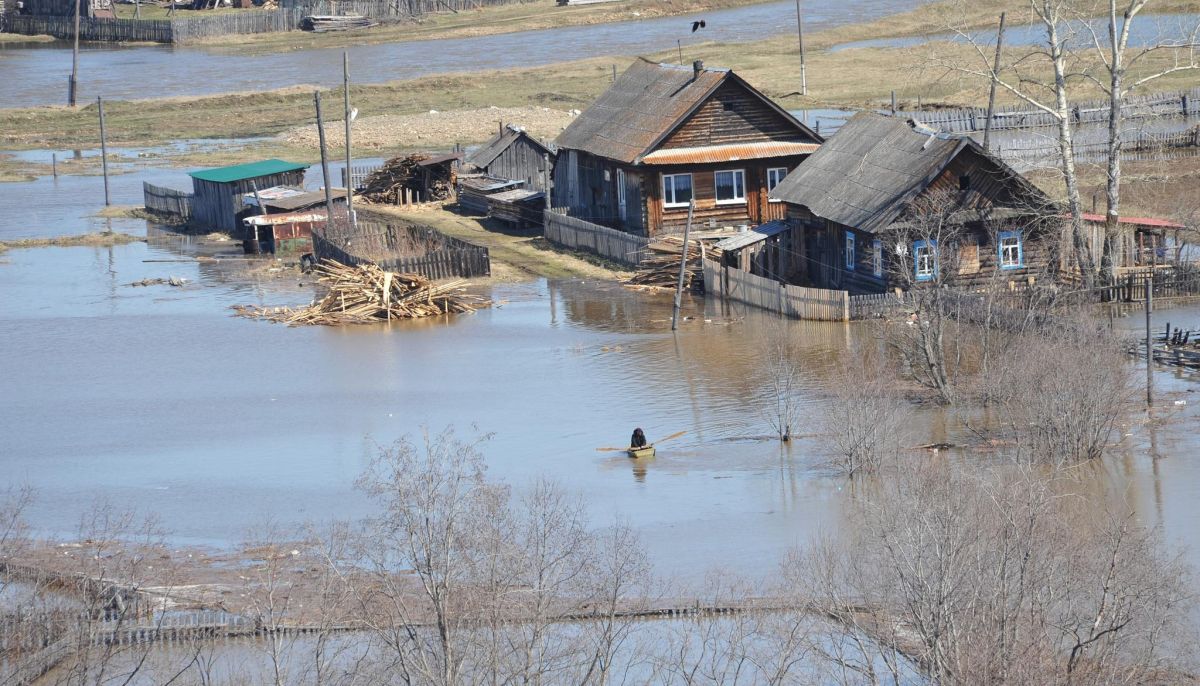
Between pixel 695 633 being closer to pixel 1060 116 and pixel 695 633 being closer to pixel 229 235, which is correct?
pixel 1060 116

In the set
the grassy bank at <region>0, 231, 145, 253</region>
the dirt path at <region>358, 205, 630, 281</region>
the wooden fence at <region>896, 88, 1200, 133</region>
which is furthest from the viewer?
the wooden fence at <region>896, 88, 1200, 133</region>

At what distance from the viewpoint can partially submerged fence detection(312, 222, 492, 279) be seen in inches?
1604

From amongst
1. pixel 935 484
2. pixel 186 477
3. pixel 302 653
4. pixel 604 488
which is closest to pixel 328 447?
pixel 186 477

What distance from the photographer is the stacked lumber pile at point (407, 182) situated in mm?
55406

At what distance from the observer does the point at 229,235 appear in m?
52.4

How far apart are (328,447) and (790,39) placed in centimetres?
7642

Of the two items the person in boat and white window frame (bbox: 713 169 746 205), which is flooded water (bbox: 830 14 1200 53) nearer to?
white window frame (bbox: 713 169 746 205)

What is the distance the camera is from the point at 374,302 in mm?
37969

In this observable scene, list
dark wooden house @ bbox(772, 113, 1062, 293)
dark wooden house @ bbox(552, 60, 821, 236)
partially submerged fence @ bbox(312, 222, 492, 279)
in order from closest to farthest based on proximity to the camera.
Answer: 1. dark wooden house @ bbox(772, 113, 1062, 293)
2. partially submerged fence @ bbox(312, 222, 492, 279)
3. dark wooden house @ bbox(552, 60, 821, 236)

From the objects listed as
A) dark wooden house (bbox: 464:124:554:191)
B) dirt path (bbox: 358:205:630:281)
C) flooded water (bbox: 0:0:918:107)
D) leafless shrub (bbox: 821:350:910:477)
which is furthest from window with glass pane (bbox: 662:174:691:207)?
flooded water (bbox: 0:0:918:107)

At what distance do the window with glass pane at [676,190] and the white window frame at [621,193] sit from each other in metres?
2.23

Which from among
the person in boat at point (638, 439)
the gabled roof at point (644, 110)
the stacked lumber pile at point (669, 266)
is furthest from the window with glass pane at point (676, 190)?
the person in boat at point (638, 439)

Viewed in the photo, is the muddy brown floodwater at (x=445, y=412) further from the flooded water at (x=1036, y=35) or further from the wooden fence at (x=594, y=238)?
the flooded water at (x=1036, y=35)

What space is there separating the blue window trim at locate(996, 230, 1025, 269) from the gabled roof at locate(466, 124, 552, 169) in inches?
831
